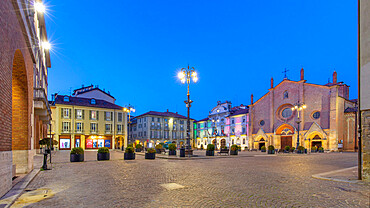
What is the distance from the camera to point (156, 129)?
2584 inches

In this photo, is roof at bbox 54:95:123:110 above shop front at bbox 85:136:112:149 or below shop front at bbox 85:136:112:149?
above

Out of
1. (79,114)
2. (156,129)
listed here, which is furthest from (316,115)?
(79,114)

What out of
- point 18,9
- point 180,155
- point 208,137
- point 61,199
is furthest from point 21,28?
point 208,137

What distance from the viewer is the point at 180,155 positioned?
2167 centimetres

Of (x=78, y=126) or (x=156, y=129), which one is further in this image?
(x=156, y=129)

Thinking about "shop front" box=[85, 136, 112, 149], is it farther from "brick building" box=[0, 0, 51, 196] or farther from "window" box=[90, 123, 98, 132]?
"brick building" box=[0, 0, 51, 196]

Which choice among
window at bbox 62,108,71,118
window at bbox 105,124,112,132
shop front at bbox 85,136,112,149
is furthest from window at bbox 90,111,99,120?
window at bbox 62,108,71,118

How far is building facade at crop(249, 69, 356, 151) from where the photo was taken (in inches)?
1606

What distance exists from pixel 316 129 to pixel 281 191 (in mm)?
43056

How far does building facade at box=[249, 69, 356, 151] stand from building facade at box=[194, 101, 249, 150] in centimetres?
328

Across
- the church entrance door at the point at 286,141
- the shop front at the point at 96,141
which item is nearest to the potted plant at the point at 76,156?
the shop front at the point at 96,141

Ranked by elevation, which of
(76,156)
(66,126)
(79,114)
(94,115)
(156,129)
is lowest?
(156,129)

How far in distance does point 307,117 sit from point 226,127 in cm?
2375

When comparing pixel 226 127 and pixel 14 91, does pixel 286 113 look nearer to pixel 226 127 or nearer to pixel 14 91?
pixel 226 127
